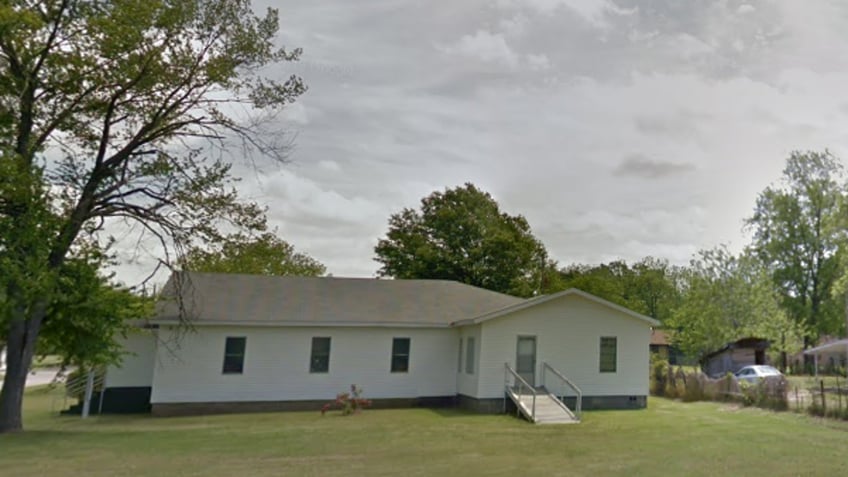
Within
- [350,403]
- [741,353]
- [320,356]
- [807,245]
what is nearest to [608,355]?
[350,403]

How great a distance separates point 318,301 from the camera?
21000 millimetres

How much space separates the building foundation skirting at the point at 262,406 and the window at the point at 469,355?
1643 millimetres

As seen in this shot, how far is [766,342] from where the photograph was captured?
3534cm

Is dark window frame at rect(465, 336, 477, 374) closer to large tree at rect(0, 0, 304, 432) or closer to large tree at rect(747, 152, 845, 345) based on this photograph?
large tree at rect(0, 0, 304, 432)

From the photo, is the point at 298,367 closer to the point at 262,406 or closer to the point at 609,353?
the point at 262,406

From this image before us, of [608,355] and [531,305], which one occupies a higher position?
[531,305]

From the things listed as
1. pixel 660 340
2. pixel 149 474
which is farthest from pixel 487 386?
pixel 660 340

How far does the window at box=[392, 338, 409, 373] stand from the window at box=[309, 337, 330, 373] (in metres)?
2.43

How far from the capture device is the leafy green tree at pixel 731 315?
36.5 m

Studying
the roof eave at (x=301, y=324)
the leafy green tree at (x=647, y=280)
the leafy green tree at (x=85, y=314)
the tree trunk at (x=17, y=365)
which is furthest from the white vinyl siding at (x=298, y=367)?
the leafy green tree at (x=647, y=280)

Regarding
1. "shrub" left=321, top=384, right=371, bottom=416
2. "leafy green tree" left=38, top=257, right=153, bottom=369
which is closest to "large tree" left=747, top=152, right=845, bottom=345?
"shrub" left=321, top=384, right=371, bottom=416

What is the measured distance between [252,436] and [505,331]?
9315 millimetres

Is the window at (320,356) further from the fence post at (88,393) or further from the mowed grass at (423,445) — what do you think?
the fence post at (88,393)

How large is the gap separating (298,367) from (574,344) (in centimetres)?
998
